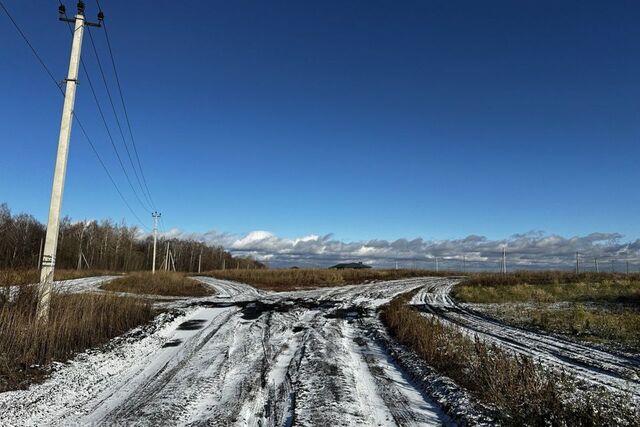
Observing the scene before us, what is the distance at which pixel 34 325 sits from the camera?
8.23m

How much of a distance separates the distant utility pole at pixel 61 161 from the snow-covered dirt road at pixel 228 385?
2.35 metres

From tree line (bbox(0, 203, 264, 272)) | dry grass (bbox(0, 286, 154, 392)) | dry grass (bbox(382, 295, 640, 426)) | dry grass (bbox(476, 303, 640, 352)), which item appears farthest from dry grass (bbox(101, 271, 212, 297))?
tree line (bbox(0, 203, 264, 272))

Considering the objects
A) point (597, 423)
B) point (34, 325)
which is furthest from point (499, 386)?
point (34, 325)

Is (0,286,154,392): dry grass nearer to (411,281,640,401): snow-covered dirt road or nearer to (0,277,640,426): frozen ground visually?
(0,277,640,426): frozen ground

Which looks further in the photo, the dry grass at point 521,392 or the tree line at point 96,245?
the tree line at point 96,245

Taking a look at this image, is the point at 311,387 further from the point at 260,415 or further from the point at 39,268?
the point at 39,268

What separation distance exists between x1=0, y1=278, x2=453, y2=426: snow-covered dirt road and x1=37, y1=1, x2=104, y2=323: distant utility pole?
235cm

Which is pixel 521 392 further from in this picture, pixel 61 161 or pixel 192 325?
pixel 61 161

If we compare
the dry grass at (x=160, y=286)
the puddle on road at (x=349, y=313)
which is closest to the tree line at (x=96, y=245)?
the dry grass at (x=160, y=286)

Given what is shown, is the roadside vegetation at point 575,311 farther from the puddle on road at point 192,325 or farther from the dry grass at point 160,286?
the dry grass at point 160,286

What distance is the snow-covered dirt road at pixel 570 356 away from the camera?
8133 mm

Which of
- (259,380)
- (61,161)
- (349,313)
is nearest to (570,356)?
(259,380)

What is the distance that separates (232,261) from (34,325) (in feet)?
491

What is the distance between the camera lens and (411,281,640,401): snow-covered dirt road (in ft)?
26.7
